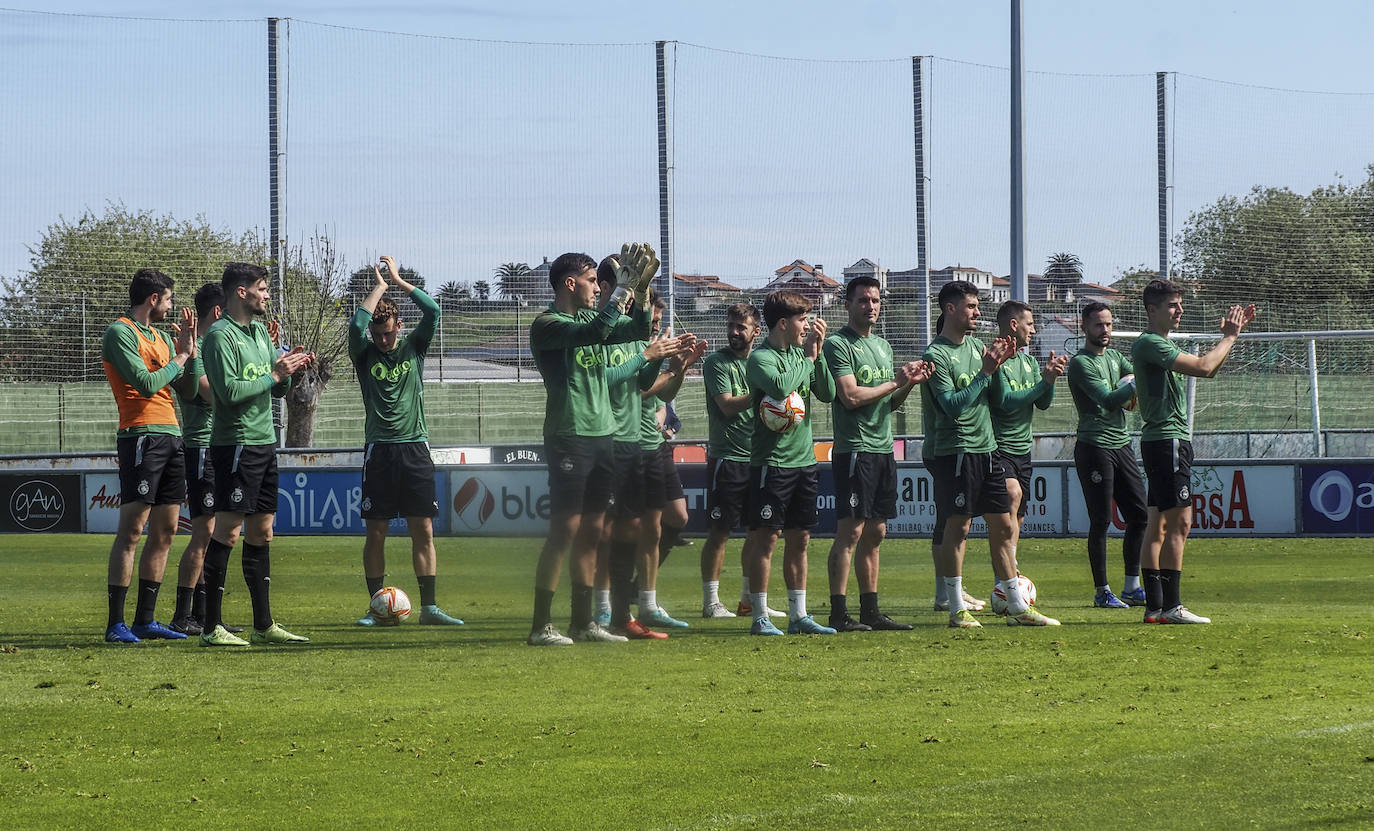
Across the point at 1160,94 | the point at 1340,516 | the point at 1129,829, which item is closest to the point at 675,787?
the point at 1129,829

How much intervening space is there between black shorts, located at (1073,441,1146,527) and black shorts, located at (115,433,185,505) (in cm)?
627

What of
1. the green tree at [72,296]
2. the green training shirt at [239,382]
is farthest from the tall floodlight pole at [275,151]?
the green training shirt at [239,382]

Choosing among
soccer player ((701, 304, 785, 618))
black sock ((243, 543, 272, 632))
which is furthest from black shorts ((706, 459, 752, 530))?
Result: black sock ((243, 543, 272, 632))

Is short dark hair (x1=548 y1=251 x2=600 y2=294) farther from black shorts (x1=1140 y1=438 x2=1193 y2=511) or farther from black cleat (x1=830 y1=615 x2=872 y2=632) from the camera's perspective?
black shorts (x1=1140 y1=438 x2=1193 y2=511)

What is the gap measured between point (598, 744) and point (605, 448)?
3.27m

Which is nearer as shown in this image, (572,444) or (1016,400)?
(572,444)

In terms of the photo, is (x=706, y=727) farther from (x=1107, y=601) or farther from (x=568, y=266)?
(x=1107, y=601)

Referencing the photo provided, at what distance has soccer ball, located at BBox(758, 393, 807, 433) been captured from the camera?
31.2 feet

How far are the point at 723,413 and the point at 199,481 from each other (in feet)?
11.1

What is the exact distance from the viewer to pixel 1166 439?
33.3ft

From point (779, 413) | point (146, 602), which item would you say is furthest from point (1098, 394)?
point (146, 602)

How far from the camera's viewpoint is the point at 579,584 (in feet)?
30.0

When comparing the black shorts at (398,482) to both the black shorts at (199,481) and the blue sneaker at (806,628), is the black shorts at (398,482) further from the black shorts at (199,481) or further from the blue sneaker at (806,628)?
the blue sneaker at (806,628)

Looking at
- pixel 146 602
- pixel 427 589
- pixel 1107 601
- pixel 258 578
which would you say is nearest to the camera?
pixel 258 578
